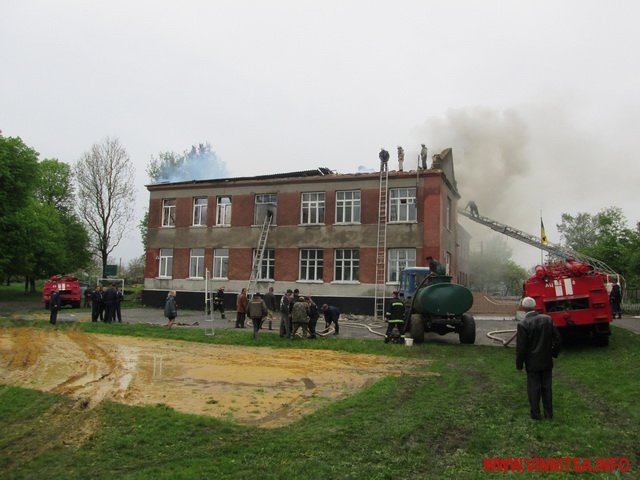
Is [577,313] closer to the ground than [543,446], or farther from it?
farther from it

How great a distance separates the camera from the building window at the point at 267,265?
30672 millimetres

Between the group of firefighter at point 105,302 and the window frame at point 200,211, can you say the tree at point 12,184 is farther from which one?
the group of firefighter at point 105,302

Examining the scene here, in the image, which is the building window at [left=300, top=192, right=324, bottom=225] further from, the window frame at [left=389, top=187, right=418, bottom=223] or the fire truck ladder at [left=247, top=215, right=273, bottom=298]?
the window frame at [left=389, top=187, right=418, bottom=223]

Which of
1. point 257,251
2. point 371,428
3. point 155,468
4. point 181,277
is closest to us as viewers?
point 155,468

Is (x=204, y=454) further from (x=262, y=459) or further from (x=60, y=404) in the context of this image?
(x=60, y=404)

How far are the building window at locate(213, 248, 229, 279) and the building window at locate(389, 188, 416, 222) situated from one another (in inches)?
430

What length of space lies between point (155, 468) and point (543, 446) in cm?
460

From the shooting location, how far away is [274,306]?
28.4 metres

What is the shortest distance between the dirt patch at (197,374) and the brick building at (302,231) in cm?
1308

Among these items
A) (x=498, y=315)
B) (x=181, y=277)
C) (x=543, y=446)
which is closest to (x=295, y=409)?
(x=543, y=446)

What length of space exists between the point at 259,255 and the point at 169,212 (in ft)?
26.2

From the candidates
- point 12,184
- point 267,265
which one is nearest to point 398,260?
point 267,265

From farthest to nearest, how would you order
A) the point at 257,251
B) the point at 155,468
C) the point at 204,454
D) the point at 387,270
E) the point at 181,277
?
the point at 181,277 < the point at 257,251 < the point at 387,270 < the point at 204,454 < the point at 155,468

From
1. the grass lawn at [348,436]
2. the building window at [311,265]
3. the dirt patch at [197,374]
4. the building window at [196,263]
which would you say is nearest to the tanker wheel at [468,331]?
the dirt patch at [197,374]
